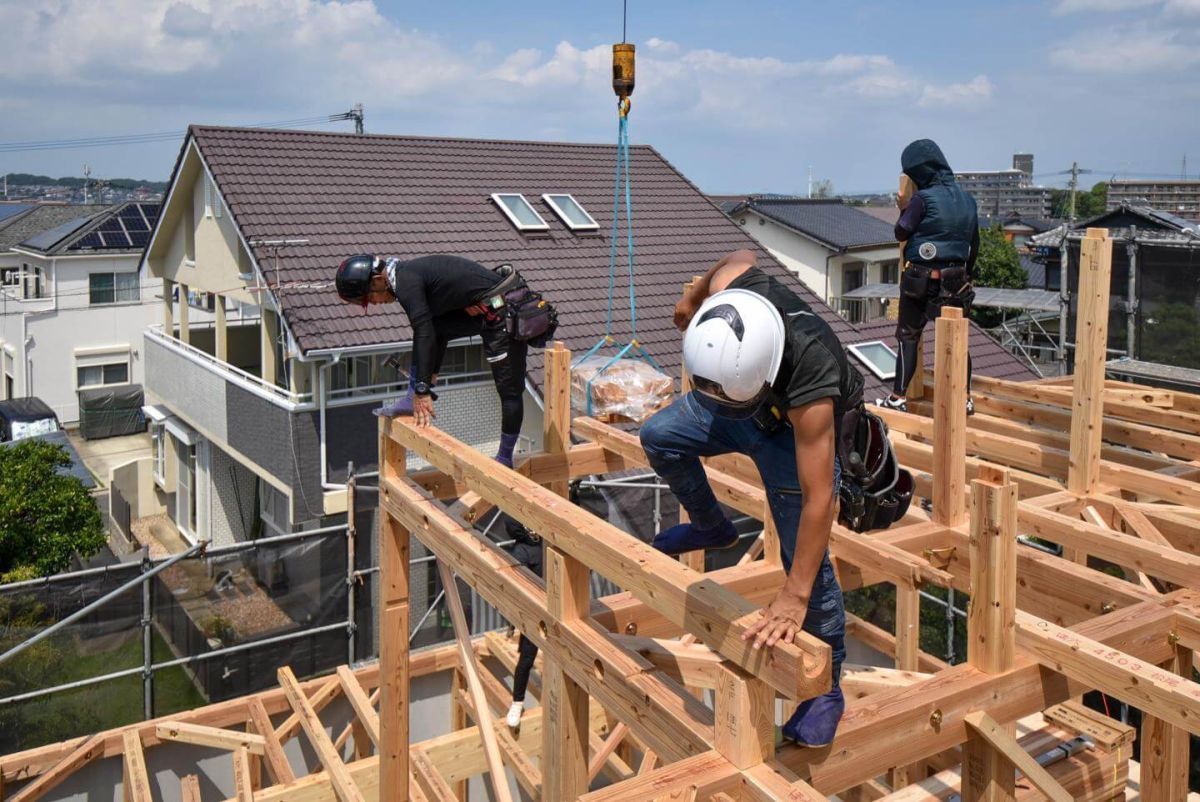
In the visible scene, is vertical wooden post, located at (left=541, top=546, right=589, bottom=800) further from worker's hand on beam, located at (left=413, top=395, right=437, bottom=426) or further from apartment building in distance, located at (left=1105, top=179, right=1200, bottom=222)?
apartment building in distance, located at (left=1105, top=179, right=1200, bottom=222)

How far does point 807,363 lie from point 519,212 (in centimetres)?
1537

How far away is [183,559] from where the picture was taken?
9680 millimetres

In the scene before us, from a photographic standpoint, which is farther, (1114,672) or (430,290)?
(430,290)

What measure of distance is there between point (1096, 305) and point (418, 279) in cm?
382

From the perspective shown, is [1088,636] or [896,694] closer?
[896,694]

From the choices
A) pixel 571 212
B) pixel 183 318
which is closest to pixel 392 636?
pixel 571 212

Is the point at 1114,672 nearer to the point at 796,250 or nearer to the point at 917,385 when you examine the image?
the point at 917,385

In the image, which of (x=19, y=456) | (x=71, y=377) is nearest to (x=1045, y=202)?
(x=71, y=377)

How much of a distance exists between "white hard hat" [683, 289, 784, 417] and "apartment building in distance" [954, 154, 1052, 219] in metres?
101

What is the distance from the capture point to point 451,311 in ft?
20.1

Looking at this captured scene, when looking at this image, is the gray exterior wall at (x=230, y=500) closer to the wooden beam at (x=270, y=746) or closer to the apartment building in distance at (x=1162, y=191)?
the wooden beam at (x=270, y=746)

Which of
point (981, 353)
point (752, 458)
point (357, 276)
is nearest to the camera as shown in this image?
point (752, 458)

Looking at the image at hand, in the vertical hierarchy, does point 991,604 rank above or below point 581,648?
above

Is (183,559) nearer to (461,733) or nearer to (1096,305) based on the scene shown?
(461,733)
